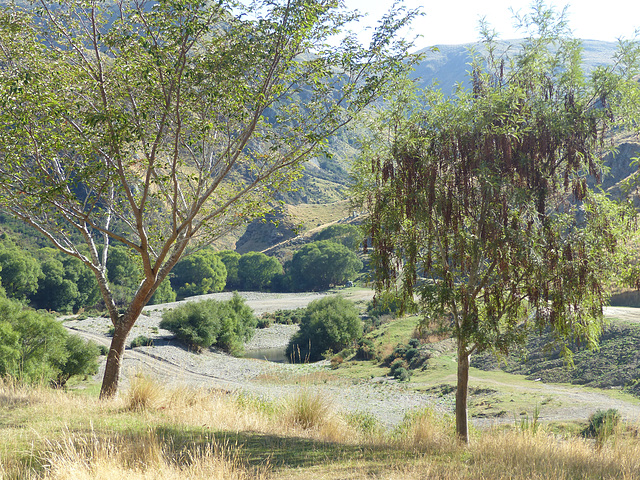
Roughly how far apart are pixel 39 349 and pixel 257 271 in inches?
3073

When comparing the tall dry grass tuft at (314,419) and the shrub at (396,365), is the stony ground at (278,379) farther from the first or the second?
the shrub at (396,365)

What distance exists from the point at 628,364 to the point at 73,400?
23867 millimetres

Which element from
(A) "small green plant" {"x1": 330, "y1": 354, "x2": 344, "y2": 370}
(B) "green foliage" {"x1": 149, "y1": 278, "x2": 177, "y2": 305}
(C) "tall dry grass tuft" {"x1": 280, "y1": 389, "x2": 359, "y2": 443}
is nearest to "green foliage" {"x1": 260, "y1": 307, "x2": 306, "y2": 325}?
(B) "green foliage" {"x1": 149, "y1": 278, "x2": 177, "y2": 305}

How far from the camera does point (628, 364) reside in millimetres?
22078

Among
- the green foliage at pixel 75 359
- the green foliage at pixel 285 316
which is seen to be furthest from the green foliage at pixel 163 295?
the green foliage at pixel 75 359

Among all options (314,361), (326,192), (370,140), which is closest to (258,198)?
(370,140)

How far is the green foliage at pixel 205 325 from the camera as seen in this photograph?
141 feet

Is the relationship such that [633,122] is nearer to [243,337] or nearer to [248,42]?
→ [248,42]

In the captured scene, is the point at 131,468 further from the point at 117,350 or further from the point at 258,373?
the point at 258,373

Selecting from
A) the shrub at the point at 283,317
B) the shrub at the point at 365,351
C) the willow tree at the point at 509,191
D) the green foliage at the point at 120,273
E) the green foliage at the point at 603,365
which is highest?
the willow tree at the point at 509,191

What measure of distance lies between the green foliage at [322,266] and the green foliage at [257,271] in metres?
4.43

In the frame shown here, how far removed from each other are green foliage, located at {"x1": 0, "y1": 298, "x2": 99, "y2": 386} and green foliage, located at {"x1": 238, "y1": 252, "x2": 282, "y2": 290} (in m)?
72.0

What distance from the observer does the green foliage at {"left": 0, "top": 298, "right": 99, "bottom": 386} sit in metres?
19.8

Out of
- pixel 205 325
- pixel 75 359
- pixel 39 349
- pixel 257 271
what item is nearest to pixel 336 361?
pixel 205 325
